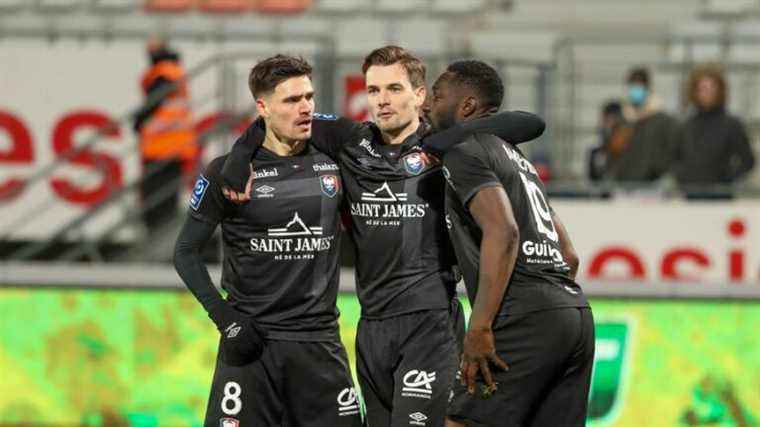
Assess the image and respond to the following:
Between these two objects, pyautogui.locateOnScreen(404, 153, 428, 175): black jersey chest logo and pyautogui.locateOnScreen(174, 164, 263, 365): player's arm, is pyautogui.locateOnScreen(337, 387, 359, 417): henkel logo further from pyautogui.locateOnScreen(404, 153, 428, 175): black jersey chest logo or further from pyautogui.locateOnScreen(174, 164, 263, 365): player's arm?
pyautogui.locateOnScreen(404, 153, 428, 175): black jersey chest logo

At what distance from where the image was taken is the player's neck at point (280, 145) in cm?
646

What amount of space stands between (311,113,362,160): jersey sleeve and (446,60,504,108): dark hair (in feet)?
2.85

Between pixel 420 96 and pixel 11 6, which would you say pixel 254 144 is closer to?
pixel 420 96

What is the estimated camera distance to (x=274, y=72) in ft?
20.9

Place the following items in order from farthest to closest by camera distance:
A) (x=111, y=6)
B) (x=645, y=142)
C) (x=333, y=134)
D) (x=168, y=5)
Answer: (x=168, y=5) → (x=111, y=6) → (x=645, y=142) → (x=333, y=134)

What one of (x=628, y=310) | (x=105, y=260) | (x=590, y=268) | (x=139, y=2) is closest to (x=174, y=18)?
(x=139, y=2)

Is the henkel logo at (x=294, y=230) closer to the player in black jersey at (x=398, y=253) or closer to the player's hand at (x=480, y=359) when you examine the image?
the player in black jersey at (x=398, y=253)

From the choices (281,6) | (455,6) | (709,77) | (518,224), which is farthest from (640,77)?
(518,224)

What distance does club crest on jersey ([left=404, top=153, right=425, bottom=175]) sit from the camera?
252 inches

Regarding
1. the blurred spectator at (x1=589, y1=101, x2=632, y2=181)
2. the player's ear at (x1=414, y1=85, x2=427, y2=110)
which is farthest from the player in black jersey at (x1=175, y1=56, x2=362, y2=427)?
the blurred spectator at (x1=589, y1=101, x2=632, y2=181)

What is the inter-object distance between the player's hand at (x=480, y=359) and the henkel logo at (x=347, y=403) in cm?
104

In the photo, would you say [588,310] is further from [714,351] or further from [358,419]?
[714,351]

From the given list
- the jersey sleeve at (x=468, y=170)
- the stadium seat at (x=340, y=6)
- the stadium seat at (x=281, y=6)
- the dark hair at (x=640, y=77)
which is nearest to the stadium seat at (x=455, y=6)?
the stadium seat at (x=340, y=6)

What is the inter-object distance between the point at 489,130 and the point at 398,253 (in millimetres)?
916
